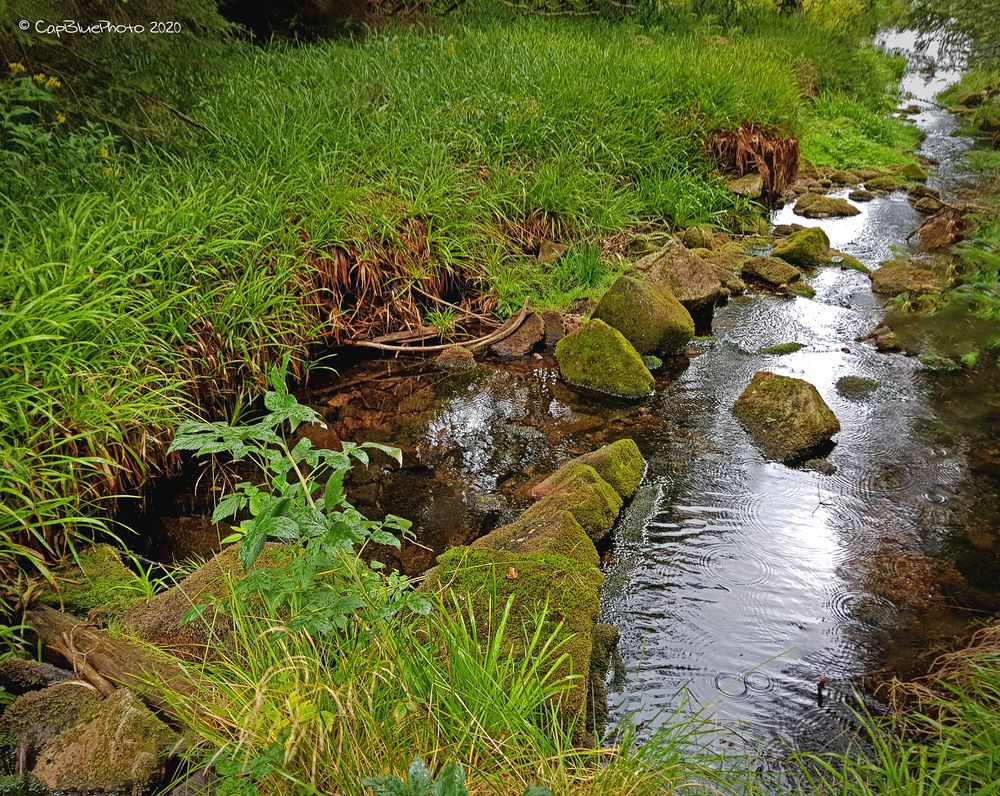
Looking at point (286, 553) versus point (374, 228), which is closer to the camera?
point (286, 553)

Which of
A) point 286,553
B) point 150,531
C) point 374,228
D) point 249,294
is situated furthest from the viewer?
point 374,228

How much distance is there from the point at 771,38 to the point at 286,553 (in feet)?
39.1

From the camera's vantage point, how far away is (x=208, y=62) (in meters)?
6.61

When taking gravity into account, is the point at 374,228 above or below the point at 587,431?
above

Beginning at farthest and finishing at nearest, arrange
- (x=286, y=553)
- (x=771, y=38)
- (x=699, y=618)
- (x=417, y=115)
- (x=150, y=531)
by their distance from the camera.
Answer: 1. (x=771, y=38)
2. (x=417, y=115)
3. (x=150, y=531)
4. (x=699, y=618)
5. (x=286, y=553)

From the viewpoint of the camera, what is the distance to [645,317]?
4.89 metres

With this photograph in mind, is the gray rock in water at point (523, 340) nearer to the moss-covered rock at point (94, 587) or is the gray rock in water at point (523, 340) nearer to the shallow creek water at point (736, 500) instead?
the shallow creek water at point (736, 500)

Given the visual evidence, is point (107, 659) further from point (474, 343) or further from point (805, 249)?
point (805, 249)

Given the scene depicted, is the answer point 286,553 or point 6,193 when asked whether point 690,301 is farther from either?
point 6,193

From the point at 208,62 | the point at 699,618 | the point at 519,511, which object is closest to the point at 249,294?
the point at 519,511

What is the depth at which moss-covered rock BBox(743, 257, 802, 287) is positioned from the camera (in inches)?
237

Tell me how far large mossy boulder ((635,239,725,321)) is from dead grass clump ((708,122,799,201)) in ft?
8.19

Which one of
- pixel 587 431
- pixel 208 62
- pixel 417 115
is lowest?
pixel 587 431

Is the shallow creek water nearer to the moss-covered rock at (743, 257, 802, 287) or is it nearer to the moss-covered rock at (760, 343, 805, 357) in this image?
the moss-covered rock at (760, 343, 805, 357)
